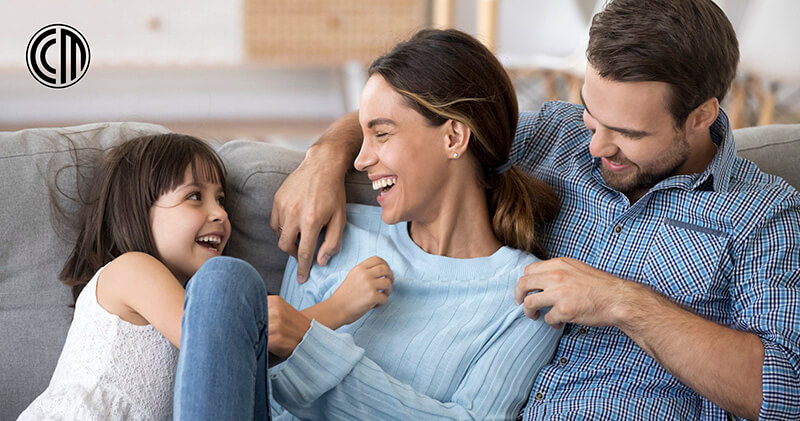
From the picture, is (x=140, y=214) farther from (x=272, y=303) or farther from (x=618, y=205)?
(x=618, y=205)

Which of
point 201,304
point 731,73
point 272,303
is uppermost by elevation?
point 731,73

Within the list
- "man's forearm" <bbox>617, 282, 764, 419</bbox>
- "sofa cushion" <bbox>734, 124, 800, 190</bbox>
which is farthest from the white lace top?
"sofa cushion" <bbox>734, 124, 800, 190</bbox>

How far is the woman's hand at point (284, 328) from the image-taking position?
128 cm

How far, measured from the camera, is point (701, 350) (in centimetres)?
127

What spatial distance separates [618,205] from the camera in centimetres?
150

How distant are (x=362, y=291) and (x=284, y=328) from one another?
0.51ft

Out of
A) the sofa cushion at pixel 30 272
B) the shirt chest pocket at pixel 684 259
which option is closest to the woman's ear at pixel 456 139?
the shirt chest pocket at pixel 684 259

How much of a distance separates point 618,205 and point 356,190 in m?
0.55

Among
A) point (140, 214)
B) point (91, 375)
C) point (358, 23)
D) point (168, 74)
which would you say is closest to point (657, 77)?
point (140, 214)

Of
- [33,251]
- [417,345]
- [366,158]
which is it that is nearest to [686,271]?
[417,345]

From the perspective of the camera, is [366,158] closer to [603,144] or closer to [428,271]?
[428,271]

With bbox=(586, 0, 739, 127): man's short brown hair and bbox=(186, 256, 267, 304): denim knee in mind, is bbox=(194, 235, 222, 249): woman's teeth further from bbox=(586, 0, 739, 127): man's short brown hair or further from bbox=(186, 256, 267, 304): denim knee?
bbox=(586, 0, 739, 127): man's short brown hair

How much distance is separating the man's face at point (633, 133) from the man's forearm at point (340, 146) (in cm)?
49

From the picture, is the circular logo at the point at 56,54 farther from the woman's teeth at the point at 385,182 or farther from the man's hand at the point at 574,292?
the man's hand at the point at 574,292
